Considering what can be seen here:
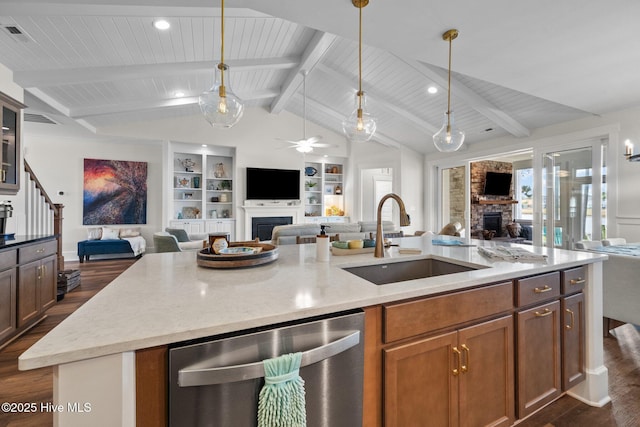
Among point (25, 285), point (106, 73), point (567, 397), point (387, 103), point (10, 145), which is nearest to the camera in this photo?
point (567, 397)

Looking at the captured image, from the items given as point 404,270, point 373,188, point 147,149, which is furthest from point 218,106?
point 373,188

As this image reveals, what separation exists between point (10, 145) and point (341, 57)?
4.36 m

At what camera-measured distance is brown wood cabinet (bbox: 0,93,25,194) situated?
2670mm

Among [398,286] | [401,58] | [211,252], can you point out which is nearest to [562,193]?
[401,58]

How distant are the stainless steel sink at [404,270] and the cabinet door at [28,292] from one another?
2926 mm

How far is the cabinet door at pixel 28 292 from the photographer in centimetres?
Result: 249

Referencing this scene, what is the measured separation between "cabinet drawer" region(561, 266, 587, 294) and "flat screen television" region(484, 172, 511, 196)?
6.47 metres

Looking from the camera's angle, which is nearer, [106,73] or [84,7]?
[84,7]

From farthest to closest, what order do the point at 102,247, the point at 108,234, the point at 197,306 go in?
1. the point at 108,234
2. the point at 102,247
3. the point at 197,306

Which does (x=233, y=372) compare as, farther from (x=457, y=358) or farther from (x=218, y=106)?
(x=218, y=106)

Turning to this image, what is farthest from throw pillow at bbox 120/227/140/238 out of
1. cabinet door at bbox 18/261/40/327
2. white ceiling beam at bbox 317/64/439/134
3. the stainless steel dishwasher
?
the stainless steel dishwasher

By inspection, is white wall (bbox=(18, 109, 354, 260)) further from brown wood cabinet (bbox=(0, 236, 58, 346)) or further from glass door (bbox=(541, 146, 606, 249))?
glass door (bbox=(541, 146, 606, 249))

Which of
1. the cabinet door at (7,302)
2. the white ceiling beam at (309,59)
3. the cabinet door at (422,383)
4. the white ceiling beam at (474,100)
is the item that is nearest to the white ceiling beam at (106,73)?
the white ceiling beam at (309,59)

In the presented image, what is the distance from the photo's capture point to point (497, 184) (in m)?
7.65
